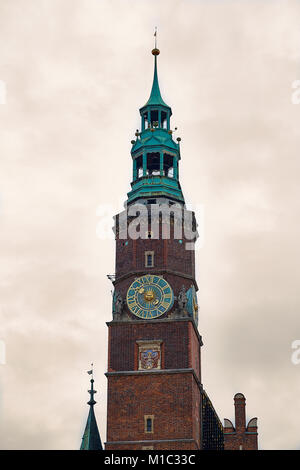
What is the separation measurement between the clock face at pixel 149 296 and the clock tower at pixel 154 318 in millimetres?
63

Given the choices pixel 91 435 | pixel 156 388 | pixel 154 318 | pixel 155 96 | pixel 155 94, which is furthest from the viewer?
pixel 155 94

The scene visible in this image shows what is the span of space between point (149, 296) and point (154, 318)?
4.93 ft

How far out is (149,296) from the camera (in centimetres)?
9000

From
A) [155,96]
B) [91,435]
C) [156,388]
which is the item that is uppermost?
[155,96]

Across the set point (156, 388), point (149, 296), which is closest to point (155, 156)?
point (149, 296)

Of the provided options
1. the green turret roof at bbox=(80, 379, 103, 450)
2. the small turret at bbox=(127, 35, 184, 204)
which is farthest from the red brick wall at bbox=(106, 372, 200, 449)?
the small turret at bbox=(127, 35, 184, 204)

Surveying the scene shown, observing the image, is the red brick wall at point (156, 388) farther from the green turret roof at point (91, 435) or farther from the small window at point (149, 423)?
the green turret roof at point (91, 435)

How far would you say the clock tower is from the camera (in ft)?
284

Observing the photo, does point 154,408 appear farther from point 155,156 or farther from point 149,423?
point 155,156

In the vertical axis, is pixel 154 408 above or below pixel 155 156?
below

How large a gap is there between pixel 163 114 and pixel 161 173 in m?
5.47

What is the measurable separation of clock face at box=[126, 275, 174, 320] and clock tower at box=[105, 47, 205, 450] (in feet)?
0.21
